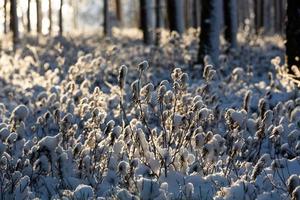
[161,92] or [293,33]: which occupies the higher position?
[293,33]

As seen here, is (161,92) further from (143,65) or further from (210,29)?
(210,29)

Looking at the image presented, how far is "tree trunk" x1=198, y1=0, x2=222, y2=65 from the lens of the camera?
12.6 meters

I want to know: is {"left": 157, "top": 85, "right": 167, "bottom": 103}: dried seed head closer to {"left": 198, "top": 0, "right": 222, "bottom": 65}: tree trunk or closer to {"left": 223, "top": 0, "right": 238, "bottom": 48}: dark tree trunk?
{"left": 198, "top": 0, "right": 222, "bottom": 65}: tree trunk

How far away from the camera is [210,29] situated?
1271cm

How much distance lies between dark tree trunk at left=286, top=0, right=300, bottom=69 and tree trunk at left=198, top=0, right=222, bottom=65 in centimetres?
254

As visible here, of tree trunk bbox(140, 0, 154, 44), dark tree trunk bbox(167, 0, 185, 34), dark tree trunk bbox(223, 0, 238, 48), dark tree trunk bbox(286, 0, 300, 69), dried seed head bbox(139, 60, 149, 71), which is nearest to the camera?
dried seed head bbox(139, 60, 149, 71)

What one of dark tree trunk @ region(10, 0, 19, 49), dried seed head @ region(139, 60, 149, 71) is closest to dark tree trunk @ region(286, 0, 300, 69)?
dried seed head @ region(139, 60, 149, 71)

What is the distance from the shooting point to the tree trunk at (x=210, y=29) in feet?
41.2

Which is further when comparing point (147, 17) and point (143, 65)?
point (147, 17)

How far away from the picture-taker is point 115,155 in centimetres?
511

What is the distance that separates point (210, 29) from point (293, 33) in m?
2.82

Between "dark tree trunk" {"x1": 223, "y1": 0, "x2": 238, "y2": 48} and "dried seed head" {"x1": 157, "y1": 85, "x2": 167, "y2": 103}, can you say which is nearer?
"dried seed head" {"x1": 157, "y1": 85, "x2": 167, "y2": 103}

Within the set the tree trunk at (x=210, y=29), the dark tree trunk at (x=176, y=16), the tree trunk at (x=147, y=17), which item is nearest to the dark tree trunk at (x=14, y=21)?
the tree trunk at (x=147, y=17)

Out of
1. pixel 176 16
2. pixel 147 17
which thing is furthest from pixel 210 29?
pixel 147 17
